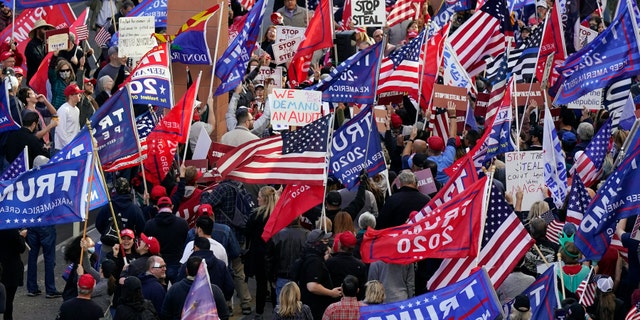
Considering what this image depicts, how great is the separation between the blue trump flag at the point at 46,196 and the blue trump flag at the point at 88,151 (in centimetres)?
25

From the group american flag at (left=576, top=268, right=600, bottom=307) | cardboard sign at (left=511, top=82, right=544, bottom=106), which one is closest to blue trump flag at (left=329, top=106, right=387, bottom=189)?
american flag at (left=576, top=268, right=600, bottom=307)

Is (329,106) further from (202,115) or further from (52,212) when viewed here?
(52,212)

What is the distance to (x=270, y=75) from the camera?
27391mm

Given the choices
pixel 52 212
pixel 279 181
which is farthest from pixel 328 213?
pixel 52 212

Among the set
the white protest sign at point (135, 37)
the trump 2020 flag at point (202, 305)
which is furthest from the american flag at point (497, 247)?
the white protest sign at point (135, 37)

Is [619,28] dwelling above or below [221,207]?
above

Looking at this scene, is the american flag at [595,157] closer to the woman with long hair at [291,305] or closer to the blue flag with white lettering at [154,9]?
the woman with long hair at [291,305]

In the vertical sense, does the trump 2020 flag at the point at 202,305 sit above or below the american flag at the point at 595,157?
below

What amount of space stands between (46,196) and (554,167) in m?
6.45

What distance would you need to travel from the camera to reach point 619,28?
2080cm

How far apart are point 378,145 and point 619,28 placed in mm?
3356

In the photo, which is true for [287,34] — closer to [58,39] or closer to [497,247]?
[58,39]

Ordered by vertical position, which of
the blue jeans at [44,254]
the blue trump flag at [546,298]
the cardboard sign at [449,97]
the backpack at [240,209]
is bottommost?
the blue jeans at [44,254]

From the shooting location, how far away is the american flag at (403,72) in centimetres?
2427
